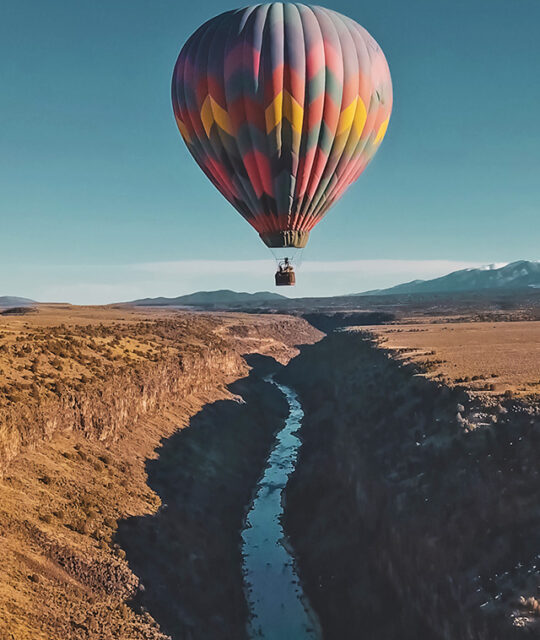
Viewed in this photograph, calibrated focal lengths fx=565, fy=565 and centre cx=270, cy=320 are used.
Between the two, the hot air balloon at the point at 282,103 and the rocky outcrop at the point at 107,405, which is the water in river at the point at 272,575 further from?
the hot air balloon at the point at 282,103

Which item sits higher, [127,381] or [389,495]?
[127,381]

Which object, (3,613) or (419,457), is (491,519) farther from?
(3,613)

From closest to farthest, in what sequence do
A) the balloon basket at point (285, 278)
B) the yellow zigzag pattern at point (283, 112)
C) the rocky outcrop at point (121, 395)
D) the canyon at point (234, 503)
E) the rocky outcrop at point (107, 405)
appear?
the canyon at point (234, 503), the yellow zigzag pattern at point (283, 112), the rocky outcrop at point (107, 405), the rocky outcrop at point (121, 395), the balloon basket at point (285, 278)

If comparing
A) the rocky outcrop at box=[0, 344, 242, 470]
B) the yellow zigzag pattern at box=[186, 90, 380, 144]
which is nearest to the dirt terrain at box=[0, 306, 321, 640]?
the rocky outcrop at box=[0, 344, 242, 470]

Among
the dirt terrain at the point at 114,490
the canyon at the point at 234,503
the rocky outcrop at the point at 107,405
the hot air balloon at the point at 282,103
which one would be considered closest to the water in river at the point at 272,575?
the canyon at the point at 234,503

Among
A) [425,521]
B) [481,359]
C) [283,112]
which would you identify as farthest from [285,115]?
[481,359]

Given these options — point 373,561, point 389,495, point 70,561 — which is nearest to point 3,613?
point 70,561
